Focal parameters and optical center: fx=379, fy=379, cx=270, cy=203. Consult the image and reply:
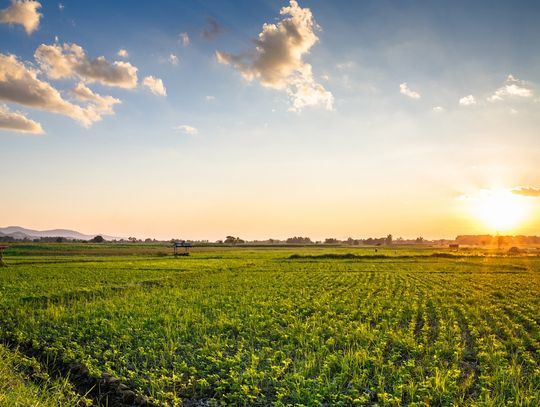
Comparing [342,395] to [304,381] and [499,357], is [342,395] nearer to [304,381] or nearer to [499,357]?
[304,381]

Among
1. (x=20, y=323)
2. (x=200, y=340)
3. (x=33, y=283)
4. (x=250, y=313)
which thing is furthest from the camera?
(x=33, y=283)

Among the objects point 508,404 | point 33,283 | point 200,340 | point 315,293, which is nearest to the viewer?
point 508,404

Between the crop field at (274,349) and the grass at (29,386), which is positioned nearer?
the grass at (29,386)

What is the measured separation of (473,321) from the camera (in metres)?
15.0

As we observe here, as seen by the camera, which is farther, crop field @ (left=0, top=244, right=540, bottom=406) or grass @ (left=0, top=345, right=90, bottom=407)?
crop field @ (left=0, top=244, right=540, bottom=406)

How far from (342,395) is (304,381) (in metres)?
0.92

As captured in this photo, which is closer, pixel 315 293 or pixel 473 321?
pixel 473 321

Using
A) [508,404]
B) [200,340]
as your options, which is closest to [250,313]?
[200,340]

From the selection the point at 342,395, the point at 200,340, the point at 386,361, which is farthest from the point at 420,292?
the point at 342,395

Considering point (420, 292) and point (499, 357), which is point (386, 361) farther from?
point (420, 292)

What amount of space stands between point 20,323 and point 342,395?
13.0 metres

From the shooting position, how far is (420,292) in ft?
76.0

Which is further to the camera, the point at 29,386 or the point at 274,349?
the point at 274,349

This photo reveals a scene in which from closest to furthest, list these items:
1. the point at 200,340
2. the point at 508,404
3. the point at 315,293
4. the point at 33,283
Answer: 1. the point at 508,404
2. the point at 200,340
3. the point at 315,293
4. the point at 33,283
